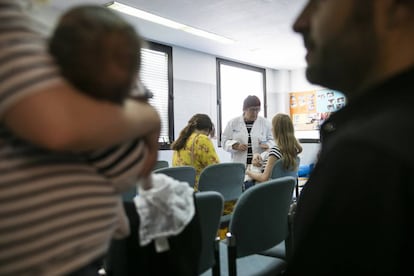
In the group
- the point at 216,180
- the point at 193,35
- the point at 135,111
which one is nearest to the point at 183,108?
the point at 193,35

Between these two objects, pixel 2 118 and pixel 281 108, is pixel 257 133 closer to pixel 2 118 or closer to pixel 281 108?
pixel 2 118

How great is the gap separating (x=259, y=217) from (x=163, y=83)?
401 cm

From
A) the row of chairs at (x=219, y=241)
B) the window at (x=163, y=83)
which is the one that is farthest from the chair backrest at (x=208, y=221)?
the window at (x=163, y=83)

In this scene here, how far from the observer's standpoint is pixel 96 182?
1.82 ft

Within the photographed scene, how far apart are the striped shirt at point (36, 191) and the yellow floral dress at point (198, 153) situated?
237cm

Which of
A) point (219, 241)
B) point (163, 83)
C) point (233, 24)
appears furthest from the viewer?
point (163, 83)

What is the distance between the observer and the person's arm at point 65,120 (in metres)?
0.44

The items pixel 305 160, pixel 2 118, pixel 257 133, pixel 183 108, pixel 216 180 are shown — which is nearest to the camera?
pixel 2 118

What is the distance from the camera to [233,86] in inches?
264

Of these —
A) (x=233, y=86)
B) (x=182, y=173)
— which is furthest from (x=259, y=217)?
(x=233, y=86)

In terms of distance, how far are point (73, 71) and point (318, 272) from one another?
0.48m

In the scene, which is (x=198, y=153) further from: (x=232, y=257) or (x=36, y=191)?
(x=36, y=191)

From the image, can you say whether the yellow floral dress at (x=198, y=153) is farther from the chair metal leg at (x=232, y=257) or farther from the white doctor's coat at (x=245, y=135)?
the chair metal leg at (x=232, y=257)

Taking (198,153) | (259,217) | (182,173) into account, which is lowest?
(259,217)
